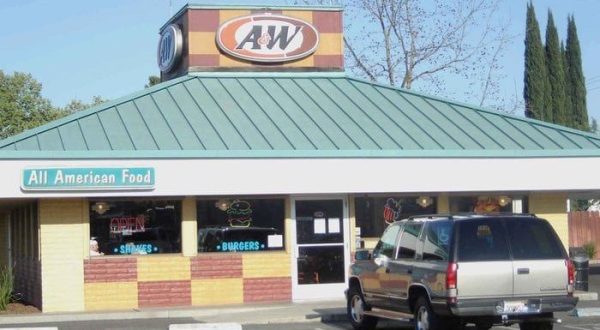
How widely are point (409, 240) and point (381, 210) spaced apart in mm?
8105

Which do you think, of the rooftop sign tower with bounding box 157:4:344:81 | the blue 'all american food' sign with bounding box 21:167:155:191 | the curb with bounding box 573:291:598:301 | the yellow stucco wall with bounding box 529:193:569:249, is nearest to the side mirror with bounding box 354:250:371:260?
the blue 'all american food' sign with bounding box 21:167:155:191

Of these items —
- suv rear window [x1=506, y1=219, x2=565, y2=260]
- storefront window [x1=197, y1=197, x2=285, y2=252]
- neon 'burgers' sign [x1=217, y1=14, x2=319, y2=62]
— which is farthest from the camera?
neon 'burgers' sign [x1=217, y1=14, x2=319, y2=62]

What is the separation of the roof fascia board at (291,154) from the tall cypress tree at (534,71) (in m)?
29.4

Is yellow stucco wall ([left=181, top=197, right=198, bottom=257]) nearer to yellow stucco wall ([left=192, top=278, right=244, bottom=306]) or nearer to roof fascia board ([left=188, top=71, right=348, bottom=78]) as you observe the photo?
yellow stucco wall ([left=192, top=278, right=244, bottom=306])

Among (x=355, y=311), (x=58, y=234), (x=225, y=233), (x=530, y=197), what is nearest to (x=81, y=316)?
(x=58, y=234)

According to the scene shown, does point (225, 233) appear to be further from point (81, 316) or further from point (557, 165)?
point (557, 165)

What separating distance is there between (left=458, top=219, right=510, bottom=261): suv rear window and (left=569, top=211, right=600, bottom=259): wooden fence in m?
35.8

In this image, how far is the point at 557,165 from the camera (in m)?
23.1

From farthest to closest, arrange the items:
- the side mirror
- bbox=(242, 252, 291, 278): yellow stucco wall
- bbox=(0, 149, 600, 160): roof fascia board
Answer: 1. bbox=(242, 252, 291, 278): yellow stucco wall
2. bbox=(0, 149, 600, 160): roof fascia board
3. the side mirror

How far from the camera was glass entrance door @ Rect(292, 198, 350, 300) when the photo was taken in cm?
2297

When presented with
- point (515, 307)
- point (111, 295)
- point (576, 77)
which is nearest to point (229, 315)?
point (111, 295)

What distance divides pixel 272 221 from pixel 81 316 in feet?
15.7

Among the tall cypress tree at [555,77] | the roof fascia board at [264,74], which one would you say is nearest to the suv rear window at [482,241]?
the roof fascia board at [264,74]

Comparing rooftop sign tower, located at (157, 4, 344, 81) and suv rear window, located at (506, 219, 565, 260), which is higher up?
rooftop sign tower, located at (157, 4, 344, 81)
